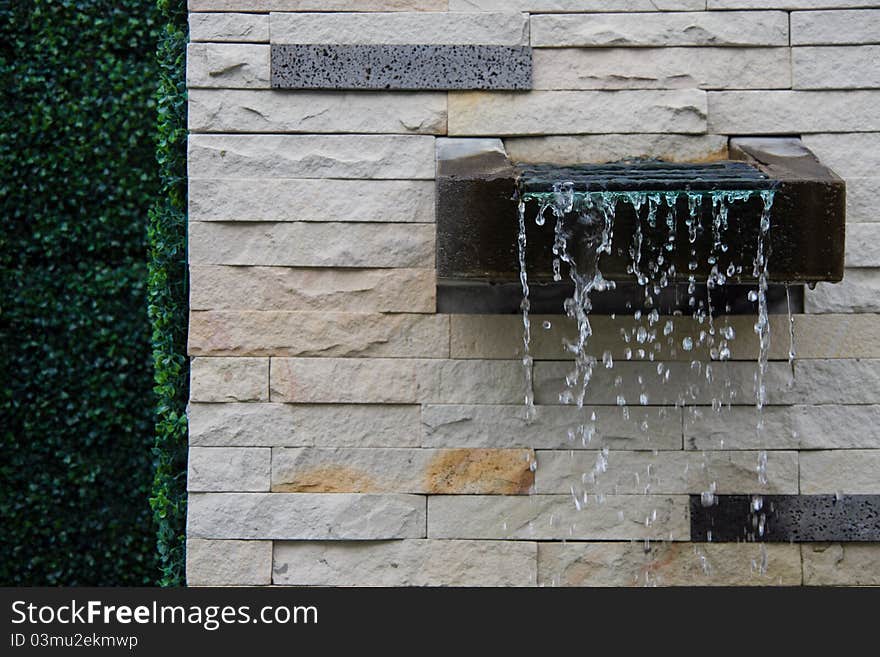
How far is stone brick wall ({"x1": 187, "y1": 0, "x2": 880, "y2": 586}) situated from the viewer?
8.39ft

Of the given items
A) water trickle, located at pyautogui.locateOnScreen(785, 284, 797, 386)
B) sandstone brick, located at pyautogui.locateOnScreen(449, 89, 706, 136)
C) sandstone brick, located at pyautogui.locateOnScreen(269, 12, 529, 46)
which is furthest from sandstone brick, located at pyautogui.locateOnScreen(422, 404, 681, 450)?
sandstone brick, located at pyautogui.locateOnScreen(269, 12, 529, 46)

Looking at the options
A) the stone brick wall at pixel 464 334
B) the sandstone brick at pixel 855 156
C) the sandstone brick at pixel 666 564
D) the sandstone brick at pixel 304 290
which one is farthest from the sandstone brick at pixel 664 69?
the sandstone brick at pixel 666 564

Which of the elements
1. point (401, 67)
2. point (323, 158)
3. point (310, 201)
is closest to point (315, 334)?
point (310, 201)

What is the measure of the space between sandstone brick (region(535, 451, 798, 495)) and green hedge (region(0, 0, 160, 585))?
6.07ft

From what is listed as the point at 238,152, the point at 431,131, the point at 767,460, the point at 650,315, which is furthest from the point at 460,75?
the point at 767,460

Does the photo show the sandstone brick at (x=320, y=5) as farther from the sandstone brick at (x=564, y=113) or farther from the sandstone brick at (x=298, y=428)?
the sandstone brick at (x=298, y=428)

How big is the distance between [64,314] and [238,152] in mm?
1431

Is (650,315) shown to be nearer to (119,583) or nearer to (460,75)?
(460,75)

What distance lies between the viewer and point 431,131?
2.61 metres

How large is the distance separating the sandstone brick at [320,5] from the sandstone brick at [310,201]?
0.49 m

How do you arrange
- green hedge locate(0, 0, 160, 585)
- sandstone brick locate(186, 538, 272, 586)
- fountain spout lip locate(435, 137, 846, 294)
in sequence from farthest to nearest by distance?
1. green hedge locate(0, 0, 160, 585)
2. sandstone brick locate(186, 538, 272, 586)
3. fountain spout lip locate(435, 137, 846, 294)

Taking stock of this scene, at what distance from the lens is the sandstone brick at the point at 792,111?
102 inches

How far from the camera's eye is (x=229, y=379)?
2576mm

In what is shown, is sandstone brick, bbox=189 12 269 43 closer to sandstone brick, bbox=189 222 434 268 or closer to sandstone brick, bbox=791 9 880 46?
sandstone brick, bbox=189 222 434 268
